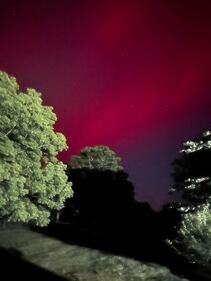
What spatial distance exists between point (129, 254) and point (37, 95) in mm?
9591

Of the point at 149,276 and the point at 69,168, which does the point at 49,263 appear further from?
the point at 69,168

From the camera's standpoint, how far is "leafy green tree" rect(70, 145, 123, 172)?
5922 centimetres

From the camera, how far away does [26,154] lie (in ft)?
79.6

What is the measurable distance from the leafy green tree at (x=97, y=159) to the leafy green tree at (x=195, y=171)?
1782 cm

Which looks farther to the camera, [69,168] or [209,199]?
[69,168]

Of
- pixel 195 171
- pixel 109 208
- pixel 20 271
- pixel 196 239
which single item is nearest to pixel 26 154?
pixel 20 271

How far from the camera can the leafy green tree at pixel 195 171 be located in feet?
123

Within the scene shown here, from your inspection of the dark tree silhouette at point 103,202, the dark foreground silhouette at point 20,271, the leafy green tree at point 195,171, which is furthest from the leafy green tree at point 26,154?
the dark tree silhouette at point 103,202

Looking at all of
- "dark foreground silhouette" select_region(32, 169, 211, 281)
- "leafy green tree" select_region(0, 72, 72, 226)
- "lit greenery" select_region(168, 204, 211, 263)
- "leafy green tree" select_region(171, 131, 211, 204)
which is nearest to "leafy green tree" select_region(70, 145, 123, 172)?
"dark foreground silhouette" select_region(32, 169, 211, 281)

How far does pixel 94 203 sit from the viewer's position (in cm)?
5375

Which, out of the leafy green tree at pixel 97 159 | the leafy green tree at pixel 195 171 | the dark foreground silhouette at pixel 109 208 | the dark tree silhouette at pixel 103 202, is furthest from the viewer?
the leafy green tree at pixel 97 159

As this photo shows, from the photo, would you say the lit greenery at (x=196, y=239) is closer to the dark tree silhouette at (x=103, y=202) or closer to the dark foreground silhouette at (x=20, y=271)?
the dark foreground silhouette at (x=20, y=271)

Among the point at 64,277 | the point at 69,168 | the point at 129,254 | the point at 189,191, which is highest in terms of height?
the point at 69,168

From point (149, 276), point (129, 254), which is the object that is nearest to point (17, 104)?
point (129, 254)
